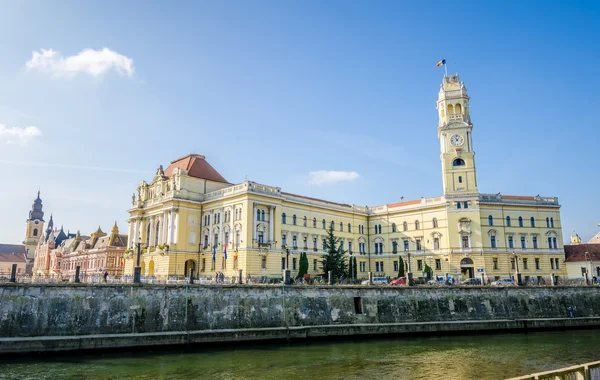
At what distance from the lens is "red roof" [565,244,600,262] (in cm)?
6397

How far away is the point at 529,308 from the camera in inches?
1700

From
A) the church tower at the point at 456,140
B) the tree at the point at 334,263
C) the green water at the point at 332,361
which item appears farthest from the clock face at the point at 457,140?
the green water at the point at 332,361

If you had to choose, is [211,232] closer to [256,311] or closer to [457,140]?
[256,311]

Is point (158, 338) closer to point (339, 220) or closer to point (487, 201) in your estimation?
point (339, 220)

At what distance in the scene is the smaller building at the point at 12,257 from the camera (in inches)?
5832

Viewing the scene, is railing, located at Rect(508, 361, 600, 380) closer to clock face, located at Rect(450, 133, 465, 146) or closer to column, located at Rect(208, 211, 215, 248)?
column, located at Rect(208, 211, 215, 248)

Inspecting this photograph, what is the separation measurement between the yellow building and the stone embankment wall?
17.3 m

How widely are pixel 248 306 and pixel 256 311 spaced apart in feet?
2.55

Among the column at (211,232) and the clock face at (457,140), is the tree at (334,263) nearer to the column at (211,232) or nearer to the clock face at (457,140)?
the column at (211,232)

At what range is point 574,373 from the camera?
11.8 metres

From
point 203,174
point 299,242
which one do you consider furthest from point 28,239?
point 299,242

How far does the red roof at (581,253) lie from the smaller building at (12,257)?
491ft

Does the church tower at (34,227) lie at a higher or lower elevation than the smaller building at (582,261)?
higher

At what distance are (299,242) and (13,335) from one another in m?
40.4
